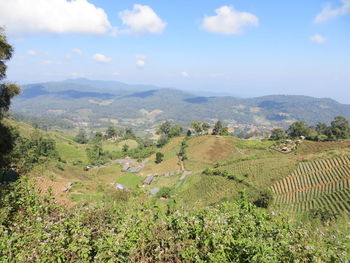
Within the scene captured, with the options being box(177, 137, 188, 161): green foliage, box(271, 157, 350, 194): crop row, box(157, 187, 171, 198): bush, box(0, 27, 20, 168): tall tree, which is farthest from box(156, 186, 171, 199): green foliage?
box(0, 27, 20, 168): tall tree

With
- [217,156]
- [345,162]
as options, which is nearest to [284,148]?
[217,156]

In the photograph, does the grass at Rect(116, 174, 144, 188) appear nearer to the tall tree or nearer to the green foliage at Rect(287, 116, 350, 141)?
the tall tree

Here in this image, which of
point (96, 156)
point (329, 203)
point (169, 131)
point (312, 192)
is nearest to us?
point (329, 203)

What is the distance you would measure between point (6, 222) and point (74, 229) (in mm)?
2355

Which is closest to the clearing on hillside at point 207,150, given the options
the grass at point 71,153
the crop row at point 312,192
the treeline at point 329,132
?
the crop row at point 312,192

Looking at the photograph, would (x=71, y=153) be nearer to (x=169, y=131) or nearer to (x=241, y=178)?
(x=169, y=131)

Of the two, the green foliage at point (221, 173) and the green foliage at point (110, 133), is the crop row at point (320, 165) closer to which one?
A: the green foliage at point (221, 173)

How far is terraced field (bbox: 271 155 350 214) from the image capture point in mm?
24578

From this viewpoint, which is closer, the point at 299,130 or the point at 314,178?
the point at 314,178

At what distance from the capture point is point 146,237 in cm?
526

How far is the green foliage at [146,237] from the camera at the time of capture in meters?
4.36

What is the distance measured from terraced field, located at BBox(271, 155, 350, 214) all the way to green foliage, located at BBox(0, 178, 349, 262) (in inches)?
780

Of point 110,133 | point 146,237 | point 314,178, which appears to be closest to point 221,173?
point 314,178

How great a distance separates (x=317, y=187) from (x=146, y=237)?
99.6ft
